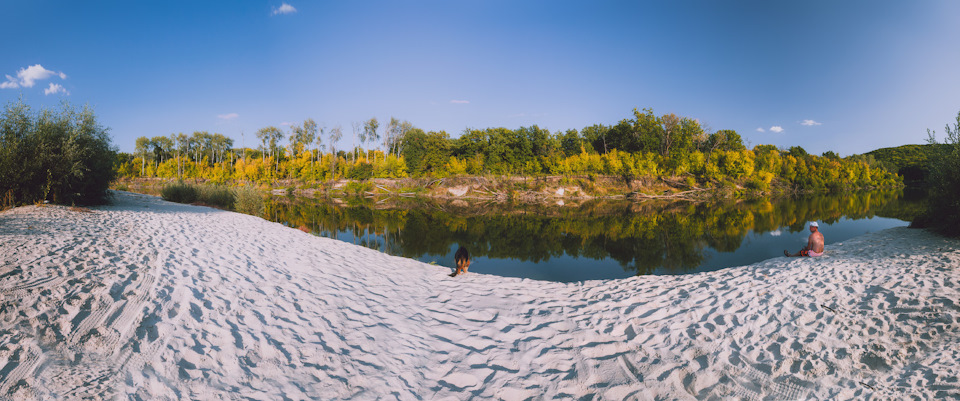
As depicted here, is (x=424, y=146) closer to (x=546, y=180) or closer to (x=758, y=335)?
(x=546, y=180)

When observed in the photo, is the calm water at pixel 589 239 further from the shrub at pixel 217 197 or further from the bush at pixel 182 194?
the bush at pixel 182 194

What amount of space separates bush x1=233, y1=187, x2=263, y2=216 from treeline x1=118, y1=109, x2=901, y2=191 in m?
32.4

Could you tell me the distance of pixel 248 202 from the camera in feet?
59.7

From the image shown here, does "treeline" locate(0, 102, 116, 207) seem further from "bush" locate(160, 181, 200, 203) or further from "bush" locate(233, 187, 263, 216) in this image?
"bush" locate(160, 181, 200, 203)

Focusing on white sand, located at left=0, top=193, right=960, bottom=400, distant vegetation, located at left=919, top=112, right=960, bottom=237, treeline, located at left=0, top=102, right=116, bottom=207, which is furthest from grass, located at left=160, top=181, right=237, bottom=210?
distant vegetation, located at left=919, top=112, right=960, bottom=237

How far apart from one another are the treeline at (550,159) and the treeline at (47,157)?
39033 mm

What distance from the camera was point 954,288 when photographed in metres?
5.05

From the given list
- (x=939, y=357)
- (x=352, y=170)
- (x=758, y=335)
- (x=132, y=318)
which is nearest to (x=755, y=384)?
(x=758, y=335)

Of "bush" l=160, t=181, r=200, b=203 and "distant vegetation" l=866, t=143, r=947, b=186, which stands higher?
"distant vegetation" l=866, t=143, r=947, b=186

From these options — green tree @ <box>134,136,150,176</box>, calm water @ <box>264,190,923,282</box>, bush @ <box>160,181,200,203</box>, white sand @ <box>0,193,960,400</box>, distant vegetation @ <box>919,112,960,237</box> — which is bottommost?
calm water @ <box>264,190,923,282</box>

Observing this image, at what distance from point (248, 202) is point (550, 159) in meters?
40.7

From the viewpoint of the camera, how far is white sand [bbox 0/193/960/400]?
10.4 feet

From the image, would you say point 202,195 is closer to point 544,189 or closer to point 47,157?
point 47,157

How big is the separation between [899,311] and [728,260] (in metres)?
6.79
